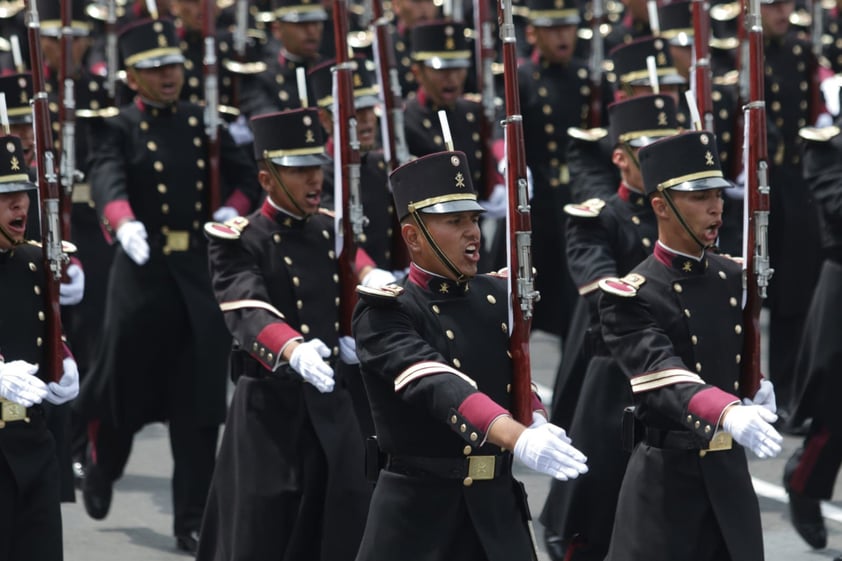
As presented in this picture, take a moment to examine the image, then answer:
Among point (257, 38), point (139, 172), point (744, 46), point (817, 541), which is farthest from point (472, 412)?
point (257, 38)

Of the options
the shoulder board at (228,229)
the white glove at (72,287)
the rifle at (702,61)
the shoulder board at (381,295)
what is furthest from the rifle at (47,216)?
the rifle at (702,61)

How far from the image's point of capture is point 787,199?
1190 cm

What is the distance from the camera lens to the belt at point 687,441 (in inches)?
263

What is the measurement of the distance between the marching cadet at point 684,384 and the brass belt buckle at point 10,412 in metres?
2.07

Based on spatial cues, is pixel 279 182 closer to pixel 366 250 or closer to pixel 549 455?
pixel 366 250

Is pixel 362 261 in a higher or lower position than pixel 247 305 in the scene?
lower

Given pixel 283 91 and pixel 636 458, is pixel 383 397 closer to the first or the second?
pixel 636 458

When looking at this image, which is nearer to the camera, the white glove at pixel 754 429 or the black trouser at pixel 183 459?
the white glove at pixel 754 429

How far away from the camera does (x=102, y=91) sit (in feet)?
37.7

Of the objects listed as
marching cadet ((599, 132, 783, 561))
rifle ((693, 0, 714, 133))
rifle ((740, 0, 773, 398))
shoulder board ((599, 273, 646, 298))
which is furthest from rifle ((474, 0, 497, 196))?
shoulder board ((599, 273, 646, 298))

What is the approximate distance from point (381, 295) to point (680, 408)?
1.07m

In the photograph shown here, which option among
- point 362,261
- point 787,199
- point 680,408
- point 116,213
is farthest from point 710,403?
point 787,199

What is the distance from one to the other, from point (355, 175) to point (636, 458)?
2.04 m

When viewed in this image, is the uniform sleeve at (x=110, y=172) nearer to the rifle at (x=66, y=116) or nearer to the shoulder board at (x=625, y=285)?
the rifle at (x=66, y=116)
